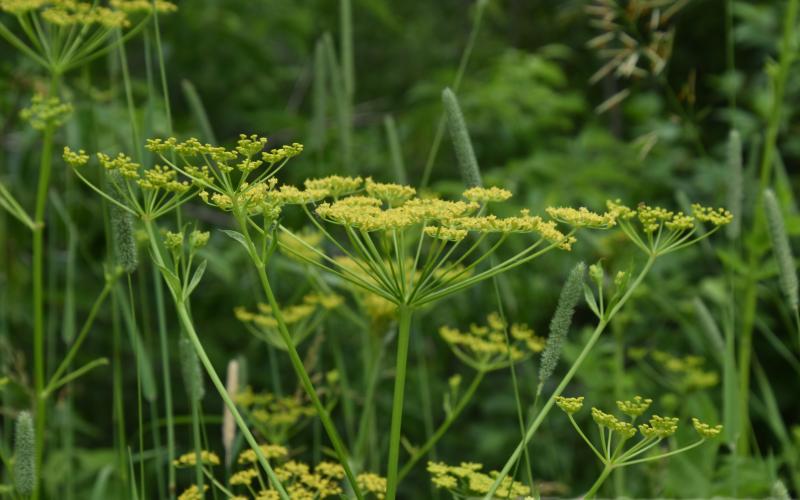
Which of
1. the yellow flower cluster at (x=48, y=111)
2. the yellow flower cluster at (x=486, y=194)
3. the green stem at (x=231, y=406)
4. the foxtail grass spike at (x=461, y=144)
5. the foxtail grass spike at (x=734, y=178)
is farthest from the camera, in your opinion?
the foxtail grass spike at (x=734, y=178)

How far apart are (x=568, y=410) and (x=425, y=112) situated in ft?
10.6

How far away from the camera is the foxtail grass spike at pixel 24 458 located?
54.2 inches

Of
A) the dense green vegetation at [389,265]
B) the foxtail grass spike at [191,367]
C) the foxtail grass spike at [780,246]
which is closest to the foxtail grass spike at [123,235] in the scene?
the dense green vegetation at [389,265]

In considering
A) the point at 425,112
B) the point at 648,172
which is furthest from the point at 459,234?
the point at 648,172

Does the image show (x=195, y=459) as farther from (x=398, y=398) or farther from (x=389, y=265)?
(x=389, y=265)

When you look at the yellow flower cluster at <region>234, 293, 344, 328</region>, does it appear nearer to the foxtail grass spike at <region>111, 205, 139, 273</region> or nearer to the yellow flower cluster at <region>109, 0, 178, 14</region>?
the foxtail grass spike at <region>111, 205, 139, 273</region>

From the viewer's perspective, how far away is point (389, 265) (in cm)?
190

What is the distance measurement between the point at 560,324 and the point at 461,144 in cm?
39

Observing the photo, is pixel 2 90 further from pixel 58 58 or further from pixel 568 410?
pixel 568 410

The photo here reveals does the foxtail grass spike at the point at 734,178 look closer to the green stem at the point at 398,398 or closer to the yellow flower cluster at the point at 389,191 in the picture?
the yellow flower cluster at the point at 389,191

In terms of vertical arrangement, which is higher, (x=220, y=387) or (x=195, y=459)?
(x=220, y=387)

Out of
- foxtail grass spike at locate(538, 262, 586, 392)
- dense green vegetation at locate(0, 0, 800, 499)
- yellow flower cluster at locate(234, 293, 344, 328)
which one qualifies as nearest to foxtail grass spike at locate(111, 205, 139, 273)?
dense green vegetation at locate(0, 0, 800, 499)

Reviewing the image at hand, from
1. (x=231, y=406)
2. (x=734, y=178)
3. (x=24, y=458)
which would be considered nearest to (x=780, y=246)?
(x=734, y=178)

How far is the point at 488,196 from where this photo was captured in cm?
134
